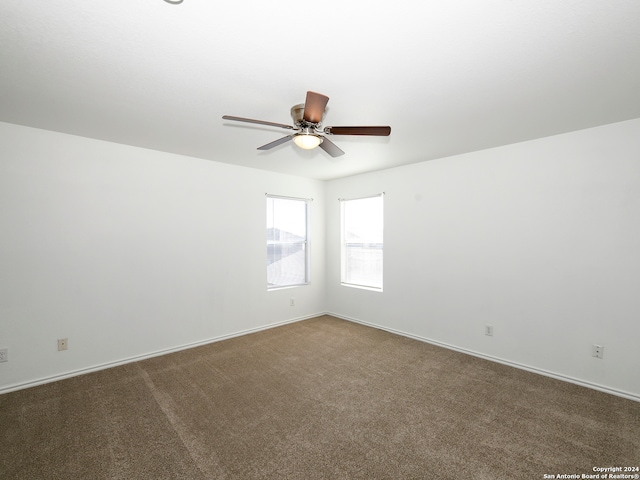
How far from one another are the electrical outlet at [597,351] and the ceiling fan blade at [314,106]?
129 inches

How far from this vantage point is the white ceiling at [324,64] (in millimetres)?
1422

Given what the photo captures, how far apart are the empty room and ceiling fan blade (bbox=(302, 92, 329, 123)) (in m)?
0.02

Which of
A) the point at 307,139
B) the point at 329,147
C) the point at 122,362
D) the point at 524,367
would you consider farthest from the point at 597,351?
the point at 122,362

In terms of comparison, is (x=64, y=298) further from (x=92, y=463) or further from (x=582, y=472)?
(x=582, y=472)

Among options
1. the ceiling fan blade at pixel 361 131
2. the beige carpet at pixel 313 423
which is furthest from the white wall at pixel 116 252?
the ceiling fan blade at pixel 361 131

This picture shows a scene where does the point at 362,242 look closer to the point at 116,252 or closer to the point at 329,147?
the point at 329,147

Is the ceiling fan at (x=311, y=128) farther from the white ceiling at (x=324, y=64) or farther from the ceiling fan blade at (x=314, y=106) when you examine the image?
the white ceiling at (x=324, y=64)

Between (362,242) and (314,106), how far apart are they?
3296mm

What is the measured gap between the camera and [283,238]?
489 cm

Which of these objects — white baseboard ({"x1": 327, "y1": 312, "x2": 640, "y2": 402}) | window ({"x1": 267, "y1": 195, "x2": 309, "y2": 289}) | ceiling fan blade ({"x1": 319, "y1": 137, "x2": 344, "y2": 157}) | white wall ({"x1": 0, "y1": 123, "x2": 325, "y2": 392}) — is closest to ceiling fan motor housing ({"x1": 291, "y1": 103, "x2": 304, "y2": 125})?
ceiling fan blade ({"x1": 319, "y1": 137, "x2": 344, "y2": 157})

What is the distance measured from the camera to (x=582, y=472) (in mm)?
1817

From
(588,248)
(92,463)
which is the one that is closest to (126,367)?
(92,463)

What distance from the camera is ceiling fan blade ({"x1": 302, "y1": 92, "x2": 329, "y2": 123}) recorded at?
1.72 meters

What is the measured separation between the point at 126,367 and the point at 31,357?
804mm
